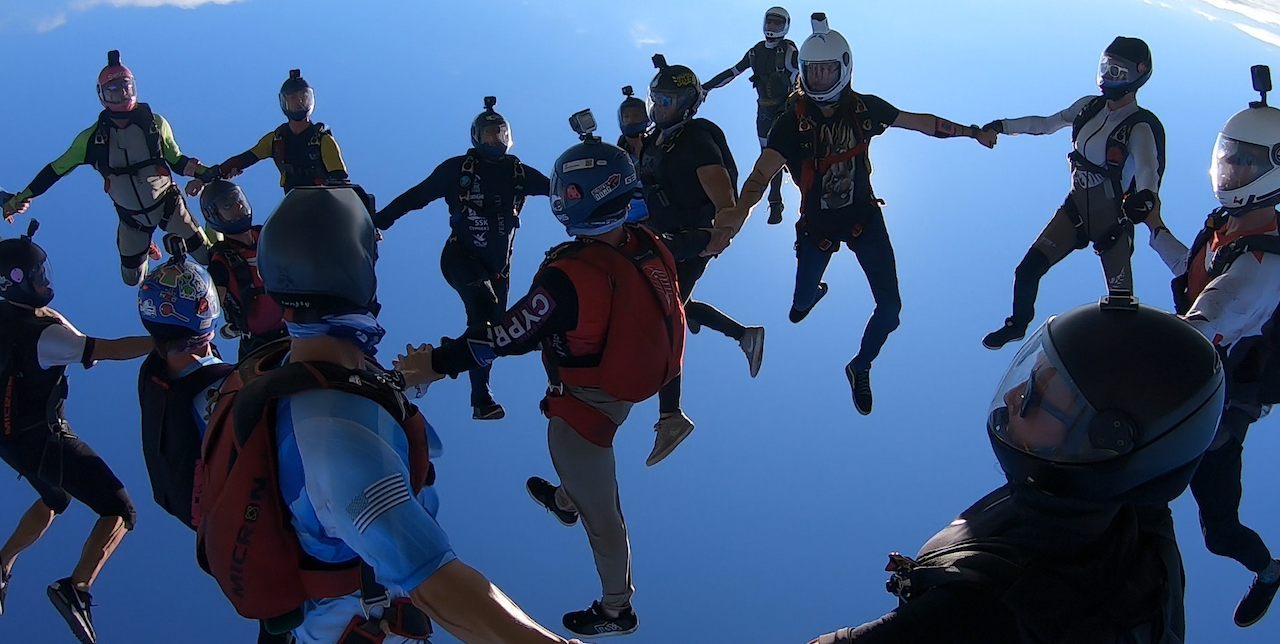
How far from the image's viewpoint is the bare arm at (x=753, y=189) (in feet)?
13.9

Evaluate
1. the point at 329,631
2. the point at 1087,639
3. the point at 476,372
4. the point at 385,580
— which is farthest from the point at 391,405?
the point at 476,372

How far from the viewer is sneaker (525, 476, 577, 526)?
14.4 feet

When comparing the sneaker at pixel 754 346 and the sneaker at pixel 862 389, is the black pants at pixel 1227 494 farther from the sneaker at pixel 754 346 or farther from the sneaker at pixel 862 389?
the sneaker at pixel 754 346

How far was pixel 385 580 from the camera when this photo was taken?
1.50 m

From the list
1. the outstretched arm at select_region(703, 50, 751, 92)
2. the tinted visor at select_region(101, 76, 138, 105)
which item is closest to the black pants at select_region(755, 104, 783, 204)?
the outstretched arm at select_region(703, 50, 751, 92)

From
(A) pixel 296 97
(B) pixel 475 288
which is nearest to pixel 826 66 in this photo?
(B) pixel 475 288

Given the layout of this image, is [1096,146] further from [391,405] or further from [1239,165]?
[391,405]

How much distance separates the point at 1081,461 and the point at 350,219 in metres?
1.40

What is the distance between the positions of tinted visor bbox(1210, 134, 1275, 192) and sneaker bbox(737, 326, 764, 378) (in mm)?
2448

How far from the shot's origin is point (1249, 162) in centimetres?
352

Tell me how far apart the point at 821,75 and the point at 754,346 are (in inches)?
62.6

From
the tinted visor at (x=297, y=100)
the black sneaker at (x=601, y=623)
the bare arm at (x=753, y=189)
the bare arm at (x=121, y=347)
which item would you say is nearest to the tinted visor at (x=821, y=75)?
the bare arm at (x=753, y=189)

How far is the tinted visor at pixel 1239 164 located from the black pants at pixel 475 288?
3.65m

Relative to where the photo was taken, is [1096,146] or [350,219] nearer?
[350,219]
